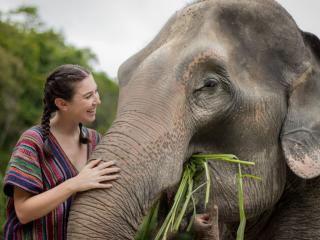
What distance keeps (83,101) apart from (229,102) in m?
0.77

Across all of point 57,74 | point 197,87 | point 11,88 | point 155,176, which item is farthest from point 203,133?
point 11,88

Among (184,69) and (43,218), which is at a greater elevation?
(184,69)

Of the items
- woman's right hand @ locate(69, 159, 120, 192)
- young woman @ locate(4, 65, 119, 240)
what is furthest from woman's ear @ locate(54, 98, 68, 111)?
woman's right hand @ locate(69, 159, 120, 192)

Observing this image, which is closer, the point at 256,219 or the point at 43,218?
the point at 43,218

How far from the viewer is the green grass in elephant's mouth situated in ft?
12.0

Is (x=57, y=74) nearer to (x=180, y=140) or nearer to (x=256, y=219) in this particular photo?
(x=180, y=140)

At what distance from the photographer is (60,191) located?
357 cm

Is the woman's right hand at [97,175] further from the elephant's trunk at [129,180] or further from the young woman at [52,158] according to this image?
the young woman at [52,158]

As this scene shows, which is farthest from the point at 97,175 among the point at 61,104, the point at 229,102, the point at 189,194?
the point at 229,102

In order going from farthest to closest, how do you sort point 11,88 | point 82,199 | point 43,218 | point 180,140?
point 11,88 → point 43,218 → point 180,140 → point 82,199

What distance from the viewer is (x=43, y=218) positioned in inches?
155

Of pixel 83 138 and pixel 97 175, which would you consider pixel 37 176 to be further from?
pixel 97 175

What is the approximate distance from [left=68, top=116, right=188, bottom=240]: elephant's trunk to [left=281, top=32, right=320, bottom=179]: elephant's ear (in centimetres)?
72

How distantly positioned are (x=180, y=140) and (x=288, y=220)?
1212 mm
